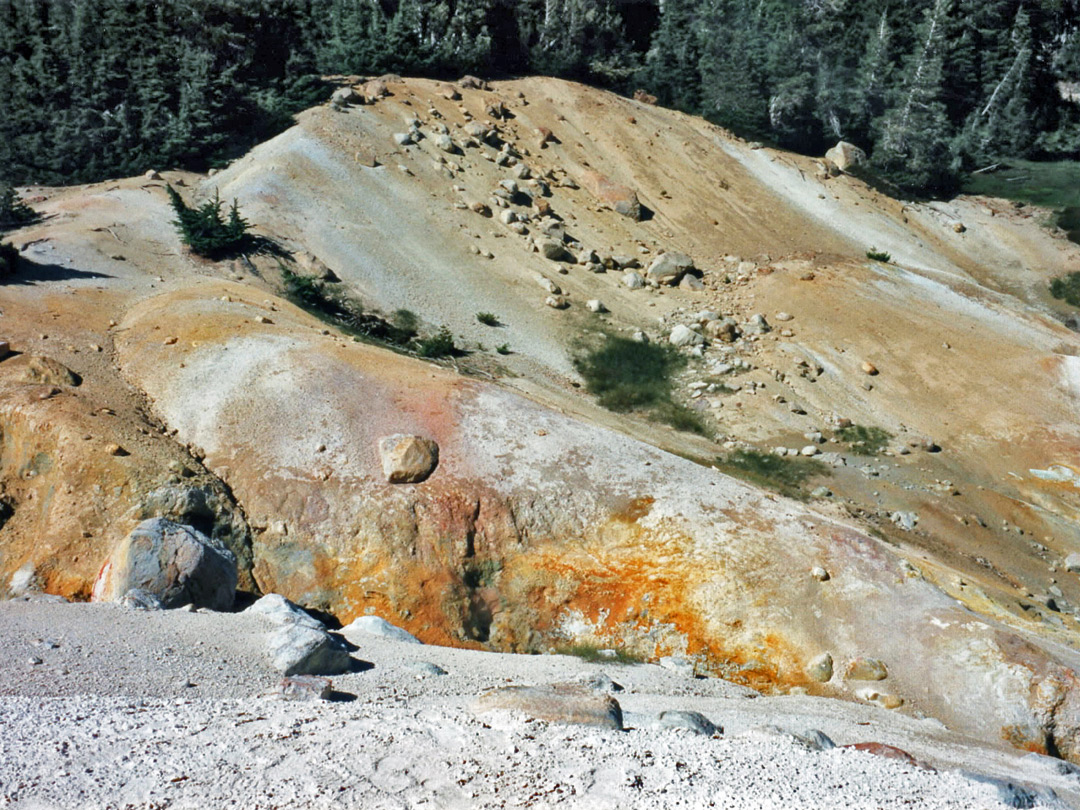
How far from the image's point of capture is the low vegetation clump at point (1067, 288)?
36.7 m

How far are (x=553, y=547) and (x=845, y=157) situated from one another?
31867 mm

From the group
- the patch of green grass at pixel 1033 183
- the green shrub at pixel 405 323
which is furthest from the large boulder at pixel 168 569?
the patch of green grass at pixel 1033 183

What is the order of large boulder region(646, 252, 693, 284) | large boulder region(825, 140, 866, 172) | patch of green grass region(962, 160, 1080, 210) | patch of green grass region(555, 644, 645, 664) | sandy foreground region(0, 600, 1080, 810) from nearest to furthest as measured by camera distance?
1. sandy foreground region(0, 600, 1080, 810)
2. patch of green grass region(555, 644, 645, 664)
3. large boulder region(646, 252, 693, 284)
4. large boulder region(825, 140, 866, 172)
5. patch of green grass region(962, 160, 1080, 210)

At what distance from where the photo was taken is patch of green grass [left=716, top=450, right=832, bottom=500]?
2091cm

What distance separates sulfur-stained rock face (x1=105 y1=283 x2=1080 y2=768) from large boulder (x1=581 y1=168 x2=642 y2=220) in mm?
18427

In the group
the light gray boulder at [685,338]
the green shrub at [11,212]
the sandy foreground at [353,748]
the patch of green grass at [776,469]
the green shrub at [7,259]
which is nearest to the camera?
the sandy foreground at [353,748]

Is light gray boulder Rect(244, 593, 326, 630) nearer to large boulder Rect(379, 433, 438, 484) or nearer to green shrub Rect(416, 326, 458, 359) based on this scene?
large boulder Rect(379, 433, 438, 484)

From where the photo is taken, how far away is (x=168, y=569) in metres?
12.6

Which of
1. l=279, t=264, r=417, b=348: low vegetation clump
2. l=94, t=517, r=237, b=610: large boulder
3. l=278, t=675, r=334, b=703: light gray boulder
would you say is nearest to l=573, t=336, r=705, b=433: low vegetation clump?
l=279, t=264, r=417, b=348: low vegetation clump

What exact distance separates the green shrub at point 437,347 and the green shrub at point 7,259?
918 cm

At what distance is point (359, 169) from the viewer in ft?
101

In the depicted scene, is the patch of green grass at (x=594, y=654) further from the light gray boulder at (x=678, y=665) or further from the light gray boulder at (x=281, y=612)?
Answer: the light gray boulder at (x=281, y=612)

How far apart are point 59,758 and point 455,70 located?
35.2 meters

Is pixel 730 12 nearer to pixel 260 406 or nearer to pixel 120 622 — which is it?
pixel 260 406
